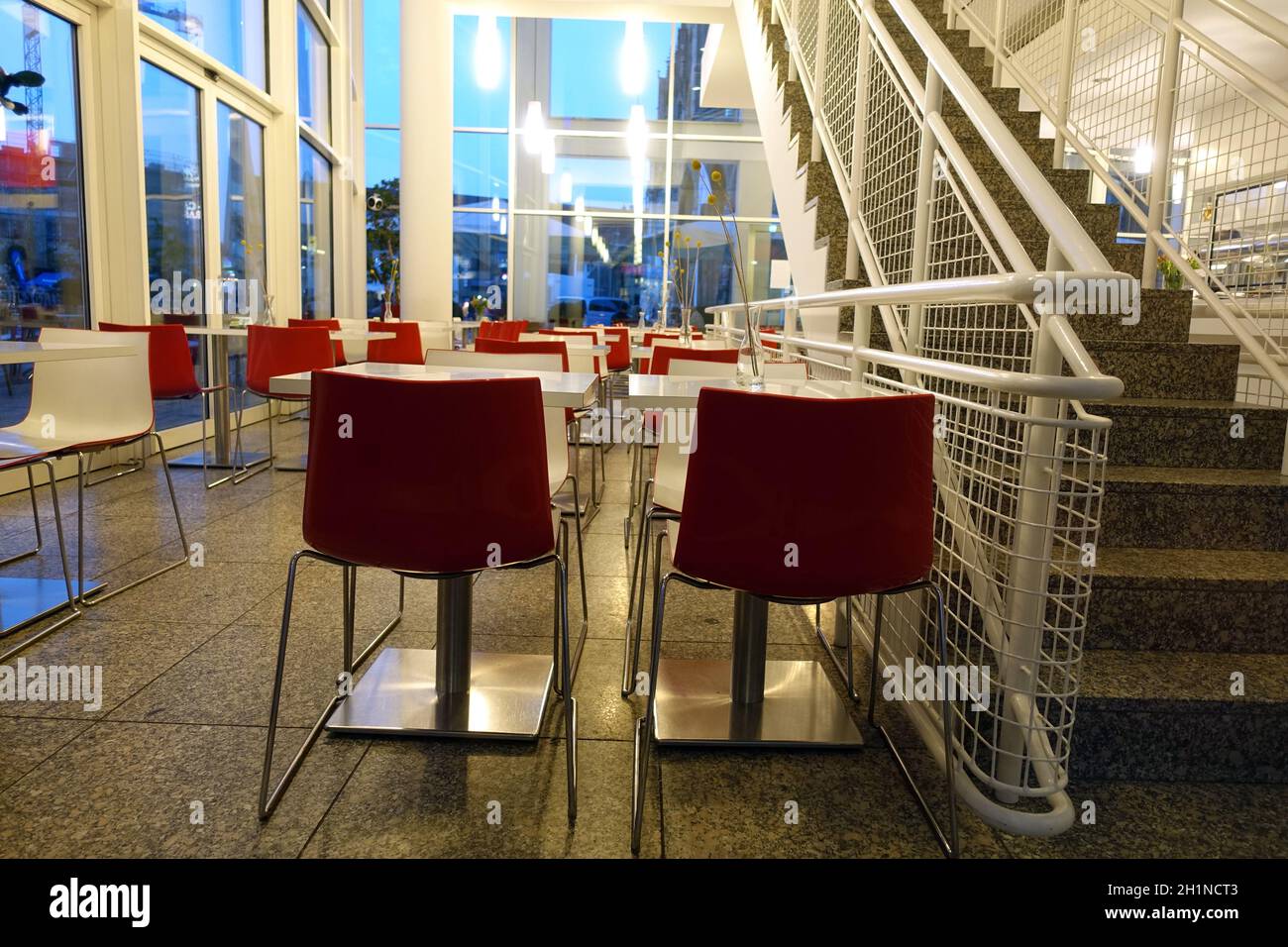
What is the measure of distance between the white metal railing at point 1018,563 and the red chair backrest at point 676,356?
151 cm

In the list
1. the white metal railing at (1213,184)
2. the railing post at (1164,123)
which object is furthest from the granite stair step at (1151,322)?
the railing post at (1164,123)

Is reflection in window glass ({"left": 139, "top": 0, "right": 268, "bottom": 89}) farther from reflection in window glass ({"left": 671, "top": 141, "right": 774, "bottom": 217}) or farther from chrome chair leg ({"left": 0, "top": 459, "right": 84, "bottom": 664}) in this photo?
reflection in window glass ({"left": 671, "top": 141, "right": 774, "bottom": 217})

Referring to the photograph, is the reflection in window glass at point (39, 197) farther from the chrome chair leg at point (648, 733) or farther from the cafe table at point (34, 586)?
the chrome chair leg at point (648, 733)

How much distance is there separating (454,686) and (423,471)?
76 cm

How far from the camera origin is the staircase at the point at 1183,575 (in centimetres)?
196

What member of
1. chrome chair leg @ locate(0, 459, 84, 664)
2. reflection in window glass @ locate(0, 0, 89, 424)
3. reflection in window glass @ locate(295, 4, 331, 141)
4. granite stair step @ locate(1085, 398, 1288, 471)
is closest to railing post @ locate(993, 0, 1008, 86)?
granite stair step @ locate(1085, 398, 1288, 471)

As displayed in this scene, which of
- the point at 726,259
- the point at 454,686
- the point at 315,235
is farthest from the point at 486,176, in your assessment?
the point at 454,686

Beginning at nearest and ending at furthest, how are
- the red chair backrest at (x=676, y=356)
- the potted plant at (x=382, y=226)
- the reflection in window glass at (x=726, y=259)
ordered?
1. the red chair backrest at (x=676, y=356)
2. the potted plant at (x=382, y=226)
3. the reflection in window glass at (x=726, y=259)

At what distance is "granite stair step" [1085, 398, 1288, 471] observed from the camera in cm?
264

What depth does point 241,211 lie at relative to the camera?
7223 mm

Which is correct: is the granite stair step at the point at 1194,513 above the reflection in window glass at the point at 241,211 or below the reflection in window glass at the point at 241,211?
below

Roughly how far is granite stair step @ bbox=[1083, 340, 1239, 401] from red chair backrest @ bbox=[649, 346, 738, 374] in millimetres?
1437

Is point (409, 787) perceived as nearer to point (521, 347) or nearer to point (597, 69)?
point (521, 347)

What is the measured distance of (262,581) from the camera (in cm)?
314
